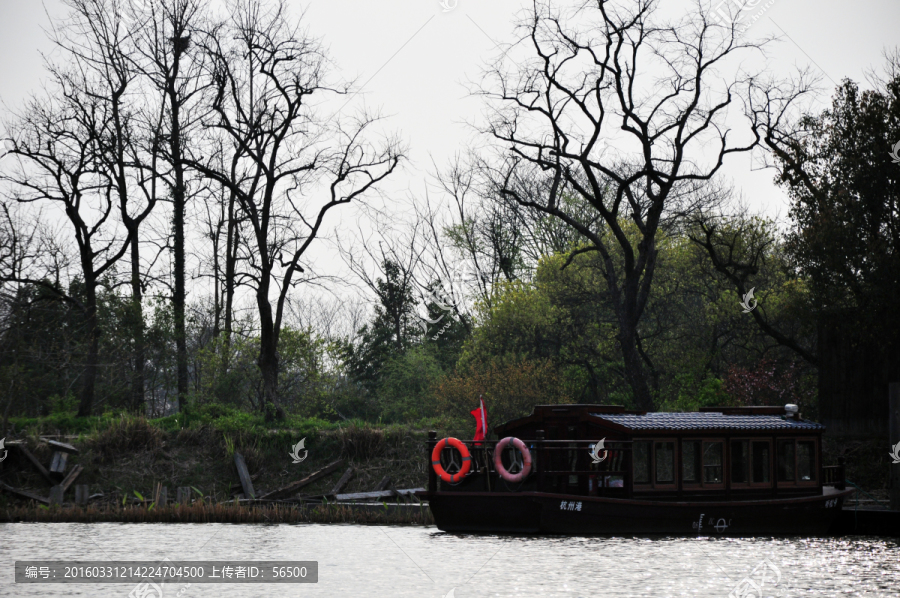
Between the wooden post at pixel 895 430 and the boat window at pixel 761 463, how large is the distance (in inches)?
109

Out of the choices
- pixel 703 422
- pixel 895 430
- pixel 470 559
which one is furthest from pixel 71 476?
pixel 895 430

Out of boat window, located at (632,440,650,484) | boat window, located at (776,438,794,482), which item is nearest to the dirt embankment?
boat window, located at (632,440,650,484)

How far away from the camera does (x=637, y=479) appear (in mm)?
22516

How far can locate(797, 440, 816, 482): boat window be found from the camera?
23547mm

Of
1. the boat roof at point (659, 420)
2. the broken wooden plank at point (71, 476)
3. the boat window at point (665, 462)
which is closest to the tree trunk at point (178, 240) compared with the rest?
the broken wooden plank at point (71, 476)

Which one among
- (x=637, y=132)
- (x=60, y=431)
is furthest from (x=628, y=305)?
(x=60, y=431)

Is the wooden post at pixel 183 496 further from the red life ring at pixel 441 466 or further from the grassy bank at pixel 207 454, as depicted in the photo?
the red life ring at pixel 441 466

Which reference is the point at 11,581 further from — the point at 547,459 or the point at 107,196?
the point at 107,196

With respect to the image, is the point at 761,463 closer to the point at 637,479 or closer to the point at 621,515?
the point at 637,479

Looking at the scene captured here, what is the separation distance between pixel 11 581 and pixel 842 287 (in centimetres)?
2607

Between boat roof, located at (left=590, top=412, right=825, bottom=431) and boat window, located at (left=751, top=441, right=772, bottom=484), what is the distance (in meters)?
0.62

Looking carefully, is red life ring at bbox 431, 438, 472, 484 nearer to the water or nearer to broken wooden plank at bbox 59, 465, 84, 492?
the water

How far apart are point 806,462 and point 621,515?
17.8 ft

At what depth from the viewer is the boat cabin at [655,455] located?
22016mm
